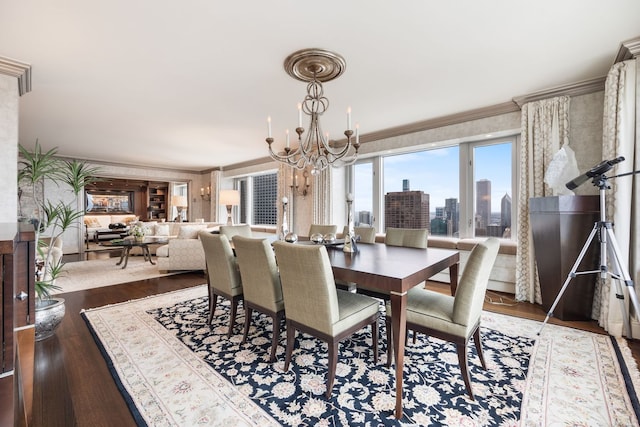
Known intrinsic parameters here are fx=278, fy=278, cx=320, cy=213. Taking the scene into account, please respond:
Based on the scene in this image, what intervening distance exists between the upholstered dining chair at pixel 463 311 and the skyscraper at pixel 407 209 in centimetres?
300

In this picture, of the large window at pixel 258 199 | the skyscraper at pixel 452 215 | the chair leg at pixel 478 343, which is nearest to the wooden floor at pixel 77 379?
the chair leg at pixel 478 343

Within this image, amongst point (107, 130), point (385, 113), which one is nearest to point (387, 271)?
point (385, 113)

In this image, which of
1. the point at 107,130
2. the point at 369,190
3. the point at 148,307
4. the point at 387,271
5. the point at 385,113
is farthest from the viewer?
the point at 369,190

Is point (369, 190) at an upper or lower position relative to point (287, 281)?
upper

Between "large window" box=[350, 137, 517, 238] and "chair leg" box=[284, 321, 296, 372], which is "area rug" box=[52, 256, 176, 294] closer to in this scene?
"chair leg" box=[284, 321, 296, 372]

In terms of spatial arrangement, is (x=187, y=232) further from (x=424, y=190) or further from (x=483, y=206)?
(x=483, y=206)

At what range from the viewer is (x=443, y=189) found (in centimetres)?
446

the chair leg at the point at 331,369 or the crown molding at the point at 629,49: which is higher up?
the crown molding at the point at 629,49

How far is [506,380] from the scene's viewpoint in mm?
1796

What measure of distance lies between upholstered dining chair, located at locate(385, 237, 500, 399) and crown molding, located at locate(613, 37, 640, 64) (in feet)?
7.08

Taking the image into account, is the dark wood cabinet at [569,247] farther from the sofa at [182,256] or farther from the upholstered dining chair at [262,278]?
the sofa at [182,256]

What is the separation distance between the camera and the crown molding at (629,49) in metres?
2.23

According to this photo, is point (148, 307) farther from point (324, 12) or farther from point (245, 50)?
point (324, 12)

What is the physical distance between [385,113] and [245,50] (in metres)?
2.15
